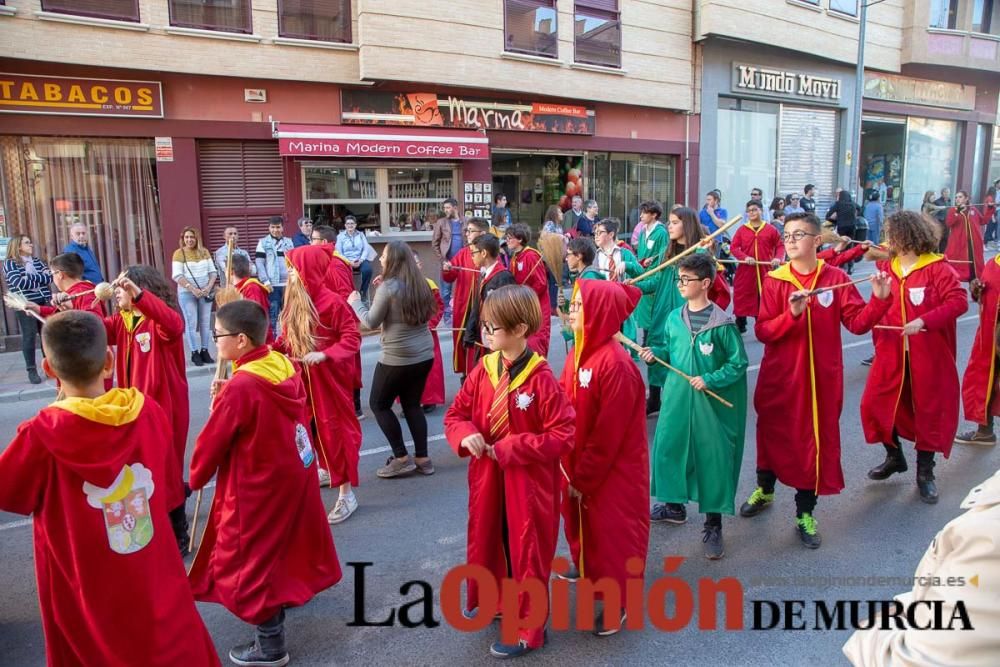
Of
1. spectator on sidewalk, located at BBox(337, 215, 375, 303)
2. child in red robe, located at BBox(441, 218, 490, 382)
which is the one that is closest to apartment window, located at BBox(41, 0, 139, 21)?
spectator on sidewalk, located at BBox(337, 215, 375, 303)

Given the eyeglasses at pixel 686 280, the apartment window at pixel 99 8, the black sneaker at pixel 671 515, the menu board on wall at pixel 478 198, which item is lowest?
the black sneaker at pixel 671 515

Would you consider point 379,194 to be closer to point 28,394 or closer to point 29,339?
point 29,339

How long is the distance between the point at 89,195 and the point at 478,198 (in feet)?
23.3

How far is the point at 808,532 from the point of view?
14.1ft

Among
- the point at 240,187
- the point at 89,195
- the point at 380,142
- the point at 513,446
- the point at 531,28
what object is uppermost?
the point at 531,28

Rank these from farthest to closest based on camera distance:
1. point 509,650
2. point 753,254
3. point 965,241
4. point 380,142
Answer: point 380,142
point 965,241
point 753,254
point 509,650

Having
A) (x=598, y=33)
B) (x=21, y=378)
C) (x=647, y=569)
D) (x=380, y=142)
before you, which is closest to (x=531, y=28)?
(x=598, y=33)

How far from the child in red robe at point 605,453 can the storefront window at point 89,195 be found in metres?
11.0

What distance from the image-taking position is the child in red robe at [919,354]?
15.8ft

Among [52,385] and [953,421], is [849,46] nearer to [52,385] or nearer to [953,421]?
[953,421]

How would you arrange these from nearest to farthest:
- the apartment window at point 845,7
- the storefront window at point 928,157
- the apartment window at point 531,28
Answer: the apartment window at point 531,28
the apartment window at point 845,7
the storefront window at point 928,157

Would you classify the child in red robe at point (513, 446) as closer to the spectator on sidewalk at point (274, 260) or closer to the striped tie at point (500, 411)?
the striped tie at point (500, 411)

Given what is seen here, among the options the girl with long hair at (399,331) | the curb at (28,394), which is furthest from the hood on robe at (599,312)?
the curb at (28,394)

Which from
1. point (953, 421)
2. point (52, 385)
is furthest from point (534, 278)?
point (52, 385)
